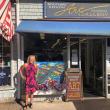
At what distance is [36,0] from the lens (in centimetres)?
1272

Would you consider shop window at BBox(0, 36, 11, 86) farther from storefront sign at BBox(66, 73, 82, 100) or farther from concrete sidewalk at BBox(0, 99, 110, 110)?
storefront sign at BBox(66, 73, 82, 100)

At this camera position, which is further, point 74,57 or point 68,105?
point 74,57

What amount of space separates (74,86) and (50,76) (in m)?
0.85

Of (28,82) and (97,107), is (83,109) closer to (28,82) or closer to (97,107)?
(97,107)

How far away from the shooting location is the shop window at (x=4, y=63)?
1285 cm

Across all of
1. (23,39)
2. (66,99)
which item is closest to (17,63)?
(23,39)

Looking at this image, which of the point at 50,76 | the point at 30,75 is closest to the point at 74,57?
the point at 50,76

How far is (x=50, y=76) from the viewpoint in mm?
12805

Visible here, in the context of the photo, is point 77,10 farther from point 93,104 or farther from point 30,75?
point 93,104

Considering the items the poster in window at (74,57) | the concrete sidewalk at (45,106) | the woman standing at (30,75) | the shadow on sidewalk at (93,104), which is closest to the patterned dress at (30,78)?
the woman standing at (30,75)

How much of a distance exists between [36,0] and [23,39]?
1345 millimetres

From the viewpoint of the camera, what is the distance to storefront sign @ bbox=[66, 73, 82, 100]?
12679mm

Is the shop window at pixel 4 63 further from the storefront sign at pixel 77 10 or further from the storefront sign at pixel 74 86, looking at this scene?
the storefront sign at pixel 74 86

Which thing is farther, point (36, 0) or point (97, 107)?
point (36, 0)
